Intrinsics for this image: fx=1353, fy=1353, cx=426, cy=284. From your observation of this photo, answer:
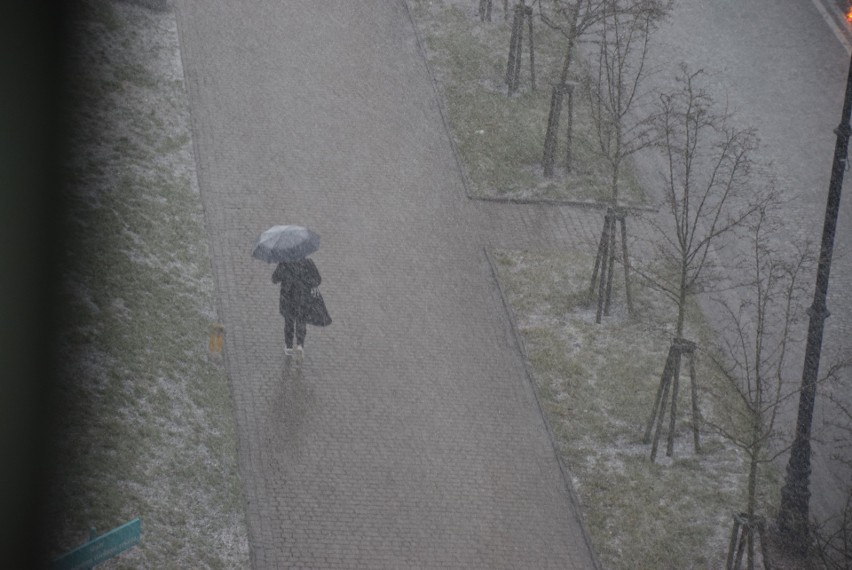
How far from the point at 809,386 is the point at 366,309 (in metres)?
6.23

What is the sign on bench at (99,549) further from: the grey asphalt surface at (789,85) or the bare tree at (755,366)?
the grey asphalt surface at (789,85)

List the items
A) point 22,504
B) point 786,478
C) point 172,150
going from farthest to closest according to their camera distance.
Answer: point 172,150 < point 786,478 < point 22,504

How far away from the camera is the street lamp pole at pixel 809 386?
14750 millimetres

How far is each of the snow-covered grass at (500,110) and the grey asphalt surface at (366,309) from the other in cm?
44

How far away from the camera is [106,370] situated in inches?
602

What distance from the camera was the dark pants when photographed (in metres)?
17.0

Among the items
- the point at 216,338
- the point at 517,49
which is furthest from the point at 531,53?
the point at 216,338

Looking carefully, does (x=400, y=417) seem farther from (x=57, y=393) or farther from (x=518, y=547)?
(x=57, y=393)

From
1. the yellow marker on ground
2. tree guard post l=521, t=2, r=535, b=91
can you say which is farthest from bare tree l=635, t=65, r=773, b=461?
the yellow marker on ground

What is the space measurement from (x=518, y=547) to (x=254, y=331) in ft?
15.7

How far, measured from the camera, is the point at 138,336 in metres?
16.2

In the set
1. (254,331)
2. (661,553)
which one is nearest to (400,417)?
(254,331)

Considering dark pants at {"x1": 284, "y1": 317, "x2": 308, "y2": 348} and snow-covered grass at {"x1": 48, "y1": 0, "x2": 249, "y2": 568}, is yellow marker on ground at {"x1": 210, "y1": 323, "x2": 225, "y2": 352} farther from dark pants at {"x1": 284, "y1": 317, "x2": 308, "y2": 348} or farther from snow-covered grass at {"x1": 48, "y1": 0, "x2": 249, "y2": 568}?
Result: dark pants at {"x1": 284, "y1": 317, "x2": 308, "y2": 348}

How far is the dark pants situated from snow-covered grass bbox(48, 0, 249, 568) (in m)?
0.99
